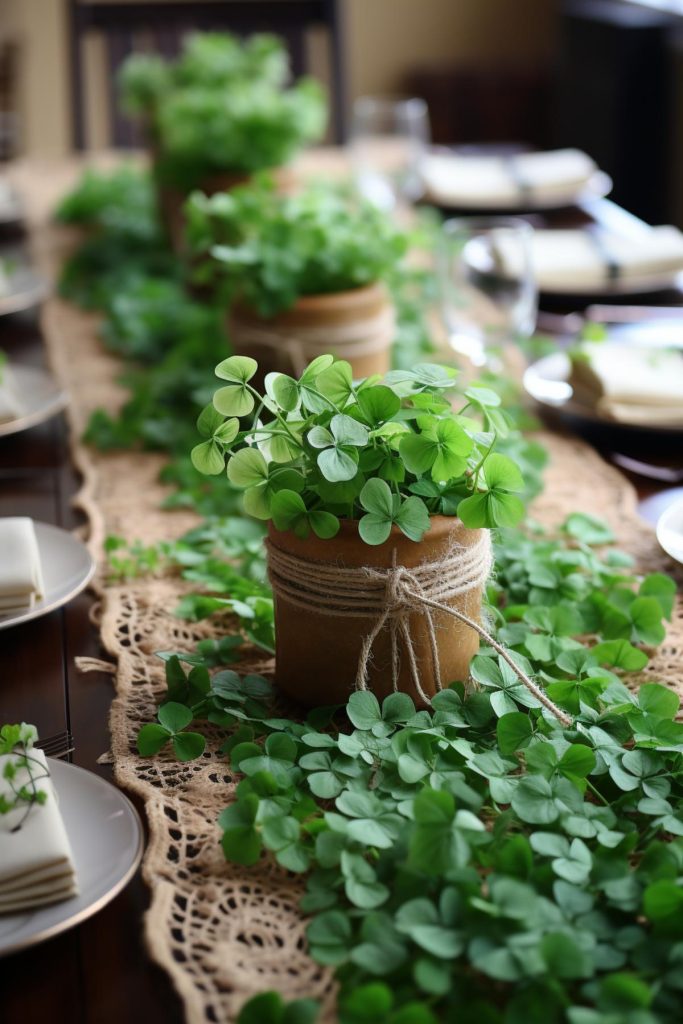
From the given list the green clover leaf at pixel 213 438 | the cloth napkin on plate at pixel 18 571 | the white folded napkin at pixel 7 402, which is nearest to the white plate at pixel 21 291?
the white folded napkin at pixel 7 402

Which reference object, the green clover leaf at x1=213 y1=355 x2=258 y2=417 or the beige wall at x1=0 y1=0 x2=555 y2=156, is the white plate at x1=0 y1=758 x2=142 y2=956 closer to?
the green clover leaf at x1=213 y1=355 x2=258 y2=417

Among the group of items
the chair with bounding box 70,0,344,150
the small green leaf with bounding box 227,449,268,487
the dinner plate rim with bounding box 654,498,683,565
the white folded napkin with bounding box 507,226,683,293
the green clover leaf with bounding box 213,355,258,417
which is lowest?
the dinner plate rim with bounding box 654,498,683,565

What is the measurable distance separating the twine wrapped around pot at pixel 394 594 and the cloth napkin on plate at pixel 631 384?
18.7 inches

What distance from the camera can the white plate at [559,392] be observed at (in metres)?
1.11

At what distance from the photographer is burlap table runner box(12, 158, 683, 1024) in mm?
527

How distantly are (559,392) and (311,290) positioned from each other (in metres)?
0.27

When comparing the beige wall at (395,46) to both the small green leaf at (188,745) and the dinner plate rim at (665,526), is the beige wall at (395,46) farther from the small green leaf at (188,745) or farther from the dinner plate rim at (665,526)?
the small green leaf at (188,745)

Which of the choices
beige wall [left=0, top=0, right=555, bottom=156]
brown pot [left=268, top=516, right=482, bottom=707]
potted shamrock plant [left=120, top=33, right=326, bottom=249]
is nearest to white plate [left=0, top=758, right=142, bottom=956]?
brown pot [left=268, top=516, right=482, bottom=707]

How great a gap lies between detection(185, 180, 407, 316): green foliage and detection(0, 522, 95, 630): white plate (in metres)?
0.31

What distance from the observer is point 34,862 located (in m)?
0.55

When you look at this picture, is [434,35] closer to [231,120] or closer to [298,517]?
[231,120]

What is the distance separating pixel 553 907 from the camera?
1.71 feet

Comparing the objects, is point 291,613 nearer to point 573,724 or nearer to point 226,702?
point 226,702

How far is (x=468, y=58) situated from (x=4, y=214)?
301cm
